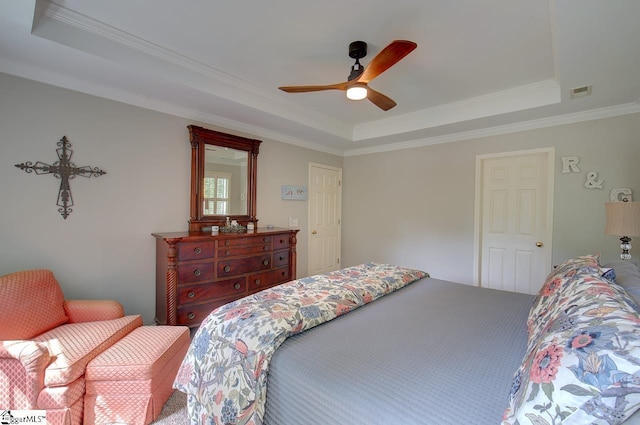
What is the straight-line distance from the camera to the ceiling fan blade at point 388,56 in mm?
1624

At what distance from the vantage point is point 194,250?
261 centimetres

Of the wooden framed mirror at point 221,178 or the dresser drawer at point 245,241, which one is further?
the wooden framed mirror at point 221,178

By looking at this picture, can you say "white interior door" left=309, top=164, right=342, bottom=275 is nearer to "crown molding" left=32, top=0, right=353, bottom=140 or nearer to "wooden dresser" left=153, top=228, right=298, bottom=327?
"wooden dresser" left=153, top=228, right=298, bottom=327

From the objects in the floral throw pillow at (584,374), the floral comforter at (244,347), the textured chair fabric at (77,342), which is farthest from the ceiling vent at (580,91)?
the textured chair fabric at (77,342)

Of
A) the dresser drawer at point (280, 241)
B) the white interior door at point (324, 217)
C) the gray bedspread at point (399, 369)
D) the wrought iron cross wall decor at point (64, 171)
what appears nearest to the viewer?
the gray bedspread at point (399, 369)

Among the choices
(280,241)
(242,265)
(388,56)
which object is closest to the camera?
(388,56)

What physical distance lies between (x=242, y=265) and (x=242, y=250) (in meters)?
0.16

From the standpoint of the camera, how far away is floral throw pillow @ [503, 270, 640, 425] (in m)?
0.65

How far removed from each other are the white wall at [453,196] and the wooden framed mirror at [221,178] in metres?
1.94

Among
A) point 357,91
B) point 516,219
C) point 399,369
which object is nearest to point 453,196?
point 516,219

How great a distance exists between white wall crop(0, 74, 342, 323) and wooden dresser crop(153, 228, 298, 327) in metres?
0.25

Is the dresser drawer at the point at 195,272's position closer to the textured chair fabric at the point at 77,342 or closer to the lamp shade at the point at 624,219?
the textured chair fabric at the point at 77,342

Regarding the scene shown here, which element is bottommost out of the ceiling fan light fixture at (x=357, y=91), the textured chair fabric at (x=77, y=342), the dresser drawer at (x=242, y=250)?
the textured chair fabric at (x=77, y=342)

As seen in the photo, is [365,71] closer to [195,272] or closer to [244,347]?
[244,347]
